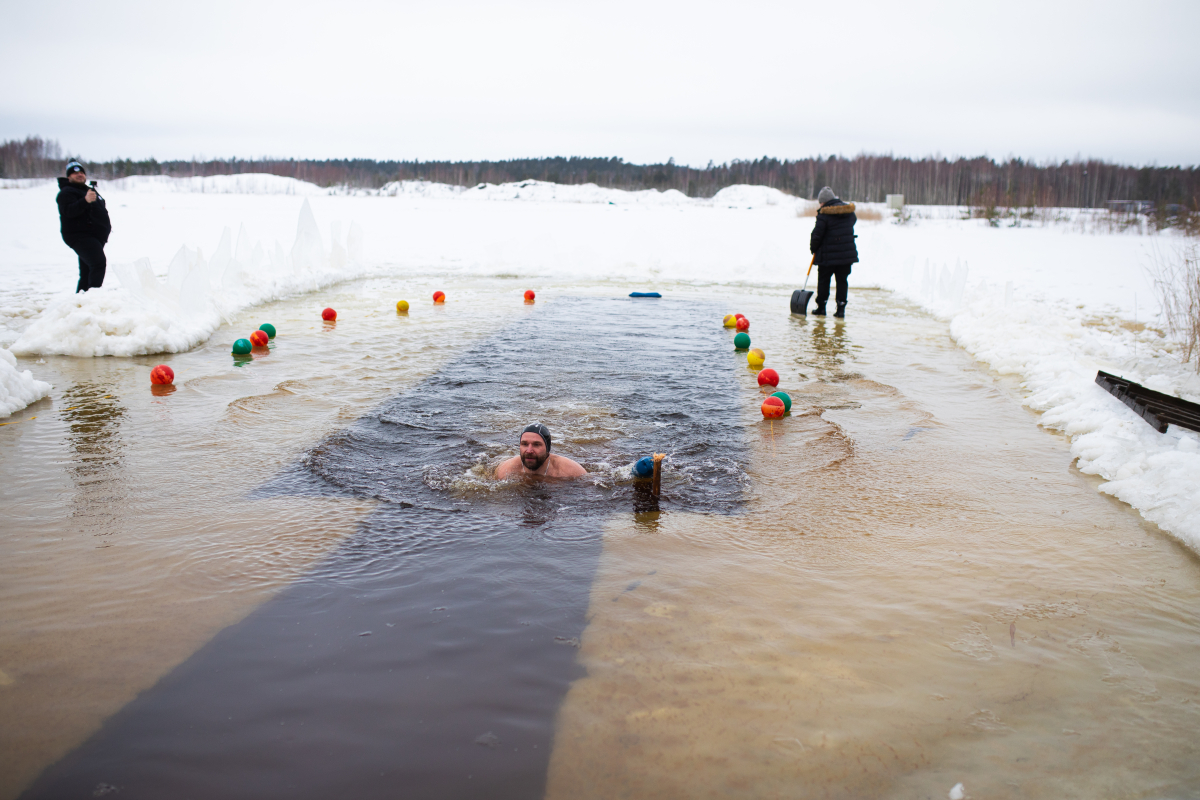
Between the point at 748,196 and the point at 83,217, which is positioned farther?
the point at 748,196

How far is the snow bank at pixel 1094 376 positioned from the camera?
17.9 feet

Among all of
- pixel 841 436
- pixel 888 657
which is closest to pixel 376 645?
pixel 888 657

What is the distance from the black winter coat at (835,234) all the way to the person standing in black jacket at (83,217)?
428 inches

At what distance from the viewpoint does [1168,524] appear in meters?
5.02

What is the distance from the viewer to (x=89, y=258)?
10.5 metres

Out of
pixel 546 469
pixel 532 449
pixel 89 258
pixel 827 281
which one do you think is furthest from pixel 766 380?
pixel 89 258

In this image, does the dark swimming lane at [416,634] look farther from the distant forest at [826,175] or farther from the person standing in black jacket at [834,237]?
the distant forest at [826,175]

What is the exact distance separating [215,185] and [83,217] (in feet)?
223

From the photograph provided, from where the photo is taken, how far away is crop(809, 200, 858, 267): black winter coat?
12.8 meters

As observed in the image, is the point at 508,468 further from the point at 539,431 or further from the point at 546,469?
the point at 539,431

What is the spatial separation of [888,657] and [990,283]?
1580cm

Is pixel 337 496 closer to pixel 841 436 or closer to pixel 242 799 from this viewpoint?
pixel 242 799

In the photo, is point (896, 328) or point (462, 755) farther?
point (896, 328)

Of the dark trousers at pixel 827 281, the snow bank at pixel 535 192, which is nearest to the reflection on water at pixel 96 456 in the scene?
the dark trousers at pixel 827 281
